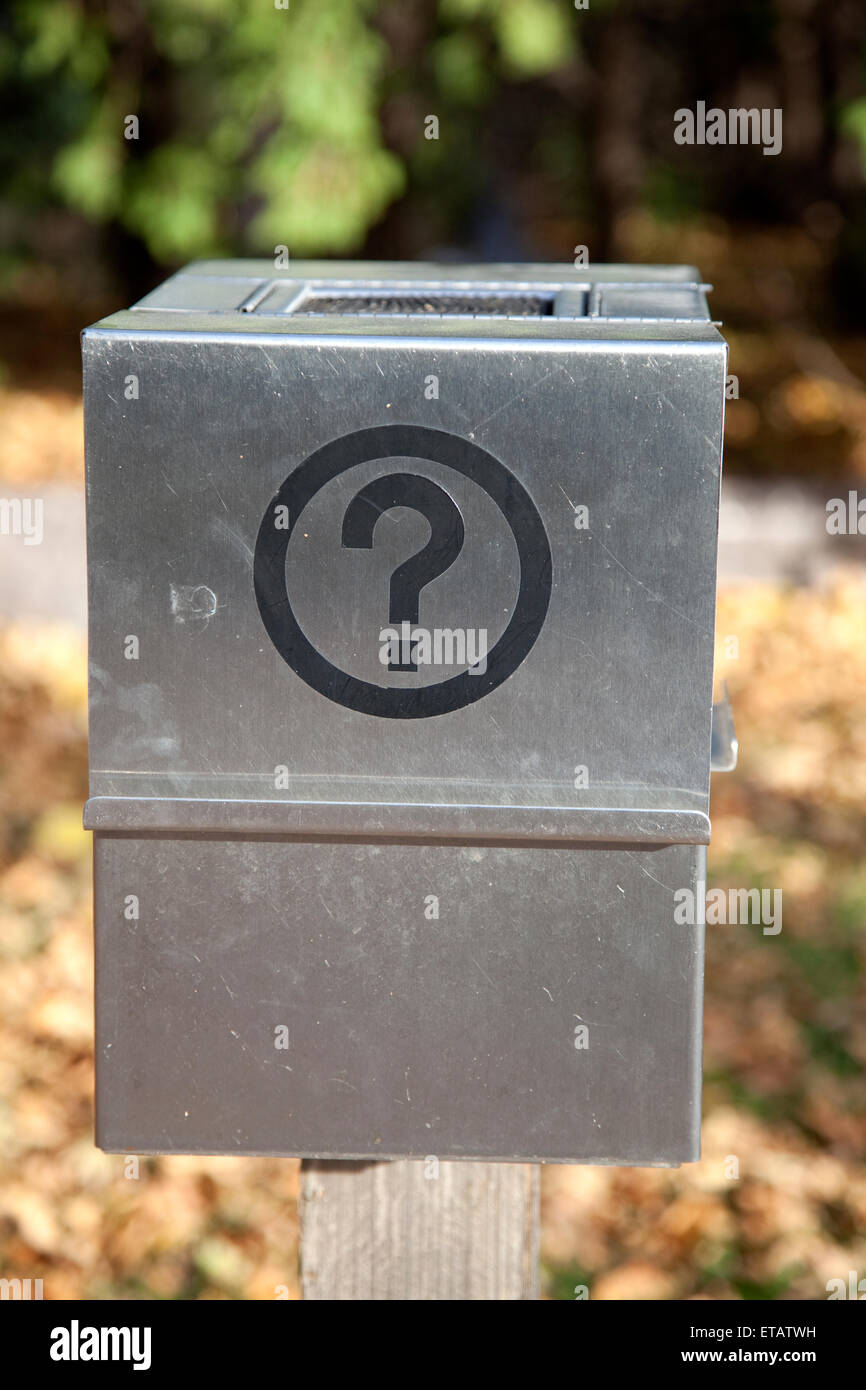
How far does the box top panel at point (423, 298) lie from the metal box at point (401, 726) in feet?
0.05

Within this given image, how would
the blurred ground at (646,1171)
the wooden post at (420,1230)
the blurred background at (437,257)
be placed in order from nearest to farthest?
1. the wooden post at (420,1230)
2. the blurred ground at (646,1171)
3. the blurred background at (437,257)

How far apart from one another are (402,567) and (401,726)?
0.50ft

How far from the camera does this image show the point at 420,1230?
5.57 ft

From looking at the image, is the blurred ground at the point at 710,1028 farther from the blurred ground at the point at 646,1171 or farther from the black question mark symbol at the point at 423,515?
the black question mark symbol at the point at 423,515

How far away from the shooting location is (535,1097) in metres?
1.43

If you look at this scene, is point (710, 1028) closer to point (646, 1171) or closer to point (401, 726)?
point (646, 1171)

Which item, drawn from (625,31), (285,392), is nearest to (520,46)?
(625,31)

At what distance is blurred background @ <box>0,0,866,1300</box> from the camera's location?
3230mm

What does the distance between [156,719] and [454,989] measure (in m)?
0.41

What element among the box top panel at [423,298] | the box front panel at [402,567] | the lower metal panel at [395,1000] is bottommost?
the lower metal panel at [395,1000]

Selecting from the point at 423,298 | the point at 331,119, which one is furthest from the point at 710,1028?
the point at 331,119

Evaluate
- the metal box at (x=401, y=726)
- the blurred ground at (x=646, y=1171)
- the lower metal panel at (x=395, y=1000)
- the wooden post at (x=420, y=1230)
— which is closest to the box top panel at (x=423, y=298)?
the metal box at (x=401, y=726)

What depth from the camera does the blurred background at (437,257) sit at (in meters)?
3.23

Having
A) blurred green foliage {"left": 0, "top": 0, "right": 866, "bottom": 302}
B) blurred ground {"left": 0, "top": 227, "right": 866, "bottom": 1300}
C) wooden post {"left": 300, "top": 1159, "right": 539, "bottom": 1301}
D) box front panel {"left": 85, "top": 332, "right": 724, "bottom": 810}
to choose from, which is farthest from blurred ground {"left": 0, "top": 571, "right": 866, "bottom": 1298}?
blurred green foliage {"left": 0, "top": 0, "right": 866, "bottom": 302}
